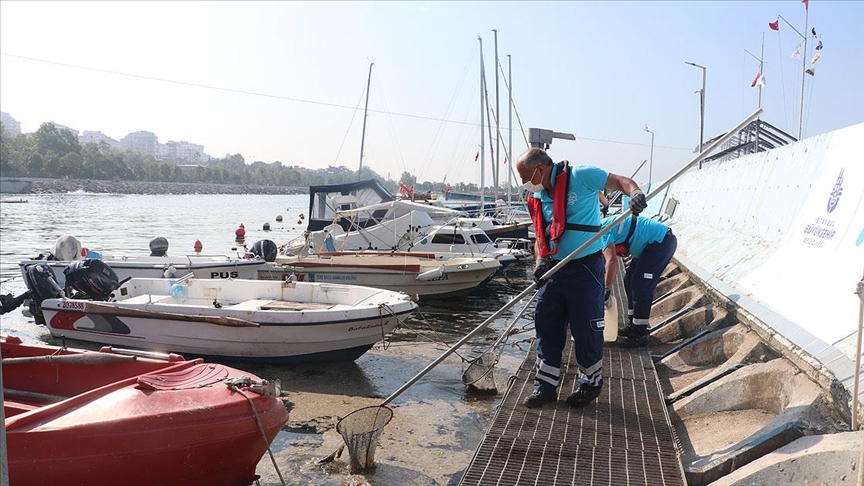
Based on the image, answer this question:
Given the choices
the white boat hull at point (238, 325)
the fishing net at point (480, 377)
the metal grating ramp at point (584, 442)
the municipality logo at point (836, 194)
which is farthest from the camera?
the white boat hull at point (238, 325)

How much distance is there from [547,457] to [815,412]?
163 cm

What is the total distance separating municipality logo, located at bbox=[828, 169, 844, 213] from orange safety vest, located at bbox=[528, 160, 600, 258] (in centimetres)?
235

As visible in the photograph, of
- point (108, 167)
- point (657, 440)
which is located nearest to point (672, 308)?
point (657, 440)

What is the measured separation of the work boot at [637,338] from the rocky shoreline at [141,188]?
12667cm

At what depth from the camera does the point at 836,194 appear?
543 cm

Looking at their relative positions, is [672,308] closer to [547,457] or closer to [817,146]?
[817,146]

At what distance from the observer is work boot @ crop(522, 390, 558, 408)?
16.3 feet

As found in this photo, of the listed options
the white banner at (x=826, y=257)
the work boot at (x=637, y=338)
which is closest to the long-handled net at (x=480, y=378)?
the work boot at (x=637, y=338)

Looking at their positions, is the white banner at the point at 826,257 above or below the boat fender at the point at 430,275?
above

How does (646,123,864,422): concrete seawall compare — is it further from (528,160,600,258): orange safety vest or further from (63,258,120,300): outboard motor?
(63,258,120,300): outboard motor

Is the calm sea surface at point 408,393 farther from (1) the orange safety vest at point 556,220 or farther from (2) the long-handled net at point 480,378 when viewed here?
(1) the orange safety vest at point 556,220

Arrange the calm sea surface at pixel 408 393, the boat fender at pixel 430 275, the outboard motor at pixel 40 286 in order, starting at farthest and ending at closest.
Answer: the boat fender at pixel 430 275 < the outboard motor at pixel 40 286 < the calm sea surface at pixel 408 393

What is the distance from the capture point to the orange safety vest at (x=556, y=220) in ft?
15.4

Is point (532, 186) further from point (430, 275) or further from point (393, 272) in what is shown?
point (393, 272)
